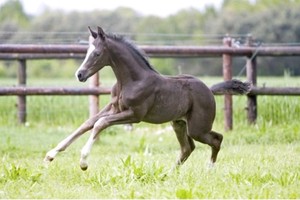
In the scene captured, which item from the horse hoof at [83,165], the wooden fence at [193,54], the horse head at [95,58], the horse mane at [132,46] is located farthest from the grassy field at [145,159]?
the horse mane at [132,46]

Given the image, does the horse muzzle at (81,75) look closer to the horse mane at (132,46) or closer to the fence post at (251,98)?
the horse mane at (132,46)

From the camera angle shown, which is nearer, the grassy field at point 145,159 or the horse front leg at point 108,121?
the grassy field at point 145,159

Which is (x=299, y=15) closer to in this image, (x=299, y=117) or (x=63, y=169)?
(x=299, y=117)

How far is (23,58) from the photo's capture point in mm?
11977

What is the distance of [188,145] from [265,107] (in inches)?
152

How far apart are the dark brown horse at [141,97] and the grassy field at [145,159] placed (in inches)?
14.2

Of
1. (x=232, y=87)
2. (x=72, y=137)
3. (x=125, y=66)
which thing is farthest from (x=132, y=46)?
(x=232, y=87)

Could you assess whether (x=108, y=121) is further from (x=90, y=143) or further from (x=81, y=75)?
(x=81, y=75)

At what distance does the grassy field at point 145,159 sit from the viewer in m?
5.61

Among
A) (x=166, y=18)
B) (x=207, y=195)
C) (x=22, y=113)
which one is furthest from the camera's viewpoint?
(x=166, y=18)

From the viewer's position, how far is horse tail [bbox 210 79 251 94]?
758 cm

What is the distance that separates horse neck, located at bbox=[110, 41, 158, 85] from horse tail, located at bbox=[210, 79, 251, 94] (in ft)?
3.48

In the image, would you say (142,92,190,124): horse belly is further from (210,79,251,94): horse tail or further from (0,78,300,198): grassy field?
(210,79,251,94): horse tail

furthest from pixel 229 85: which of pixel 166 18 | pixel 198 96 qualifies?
pixel 166 18
